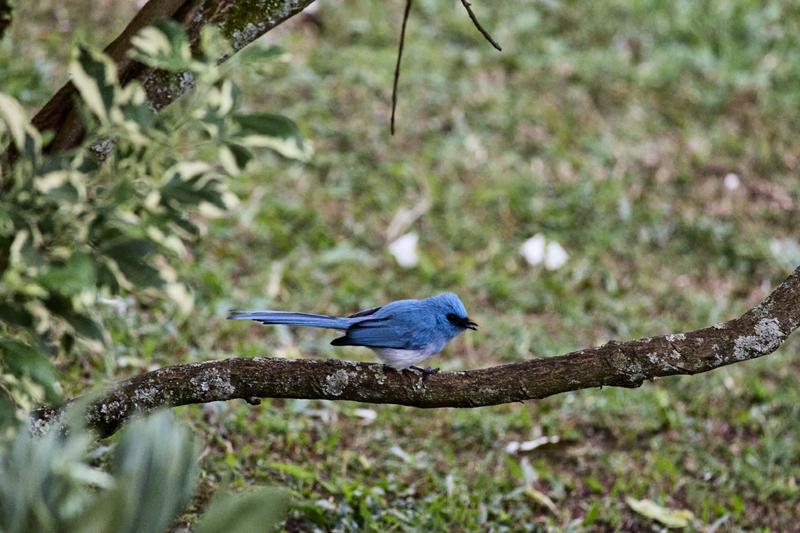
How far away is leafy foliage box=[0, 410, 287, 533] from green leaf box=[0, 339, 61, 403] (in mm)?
483

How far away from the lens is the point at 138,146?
2.51 m

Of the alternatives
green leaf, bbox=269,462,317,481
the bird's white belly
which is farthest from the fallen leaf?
the bird's white belly

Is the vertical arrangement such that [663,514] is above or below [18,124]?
below

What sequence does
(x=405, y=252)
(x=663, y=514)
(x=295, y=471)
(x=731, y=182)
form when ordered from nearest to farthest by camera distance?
(x=295, y=471) < (x=663, y=514) < (x=405, y=252) < (x=731, y=182)

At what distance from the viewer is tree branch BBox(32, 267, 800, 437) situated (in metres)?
3.31

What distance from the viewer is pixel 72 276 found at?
2.22m

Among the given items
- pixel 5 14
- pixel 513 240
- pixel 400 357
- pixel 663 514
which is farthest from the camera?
pixel 513 240

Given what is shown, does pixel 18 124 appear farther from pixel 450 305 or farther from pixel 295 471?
pixel 295 471

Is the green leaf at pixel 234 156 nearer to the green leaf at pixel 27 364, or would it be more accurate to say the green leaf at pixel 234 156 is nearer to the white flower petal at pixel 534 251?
the green leaf at pixel 27 364

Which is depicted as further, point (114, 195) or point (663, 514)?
point (663, 514)

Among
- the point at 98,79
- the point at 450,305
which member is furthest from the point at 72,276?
the point at 450,305

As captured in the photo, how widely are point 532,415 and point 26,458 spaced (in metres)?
4.04

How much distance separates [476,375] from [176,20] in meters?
1.53

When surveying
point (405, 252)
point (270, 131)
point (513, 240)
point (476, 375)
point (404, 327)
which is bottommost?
point (513, 240)
